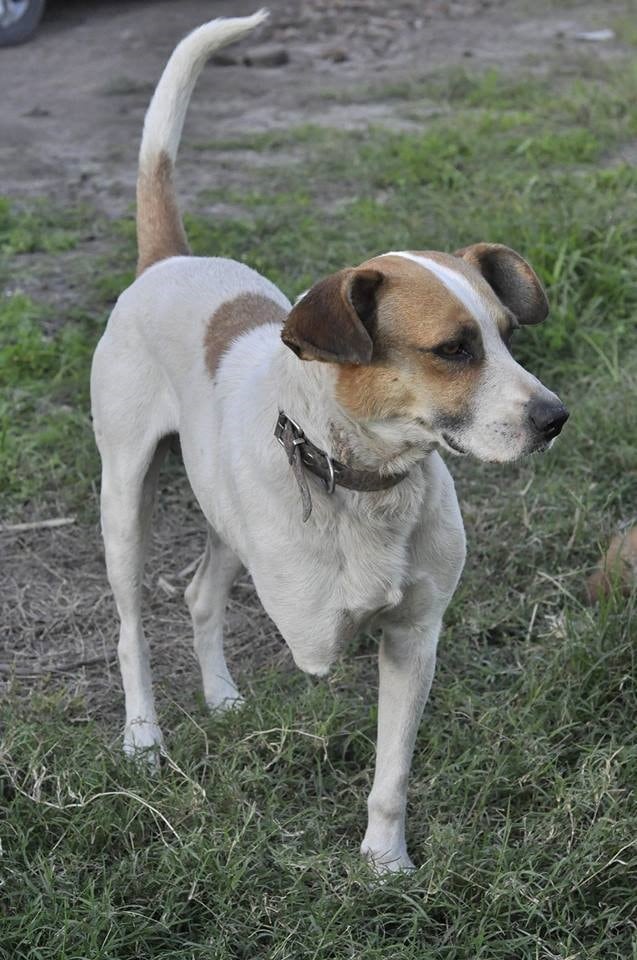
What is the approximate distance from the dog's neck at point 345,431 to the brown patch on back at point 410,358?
0.03 metres

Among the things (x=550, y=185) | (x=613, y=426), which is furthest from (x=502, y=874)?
(x=550, y=185)

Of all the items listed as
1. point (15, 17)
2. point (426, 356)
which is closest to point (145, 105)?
point (15, 17)

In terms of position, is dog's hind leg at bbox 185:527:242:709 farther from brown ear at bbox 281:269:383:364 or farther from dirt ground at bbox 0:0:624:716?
brown ear at bbox 281:269:383:364

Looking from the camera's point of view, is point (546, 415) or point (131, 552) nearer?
point (546, 415)

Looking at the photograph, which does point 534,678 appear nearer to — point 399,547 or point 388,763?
point 388,763

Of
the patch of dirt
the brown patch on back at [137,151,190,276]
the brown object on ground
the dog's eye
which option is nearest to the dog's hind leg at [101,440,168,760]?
the brown patch on back at [137,151,190,276]

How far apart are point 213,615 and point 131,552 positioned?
297mm

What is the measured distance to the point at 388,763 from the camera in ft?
10.0

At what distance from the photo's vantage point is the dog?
2.62 m

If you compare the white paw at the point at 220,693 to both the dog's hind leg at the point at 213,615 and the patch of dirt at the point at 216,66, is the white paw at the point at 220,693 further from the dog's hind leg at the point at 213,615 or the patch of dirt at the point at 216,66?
the patch of dirt at the point at 216,66

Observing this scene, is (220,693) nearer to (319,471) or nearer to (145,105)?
(319,471)

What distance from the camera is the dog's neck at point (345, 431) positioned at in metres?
2.72

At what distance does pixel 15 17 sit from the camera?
32.9 feet

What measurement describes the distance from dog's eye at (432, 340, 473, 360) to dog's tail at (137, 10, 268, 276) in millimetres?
1355
